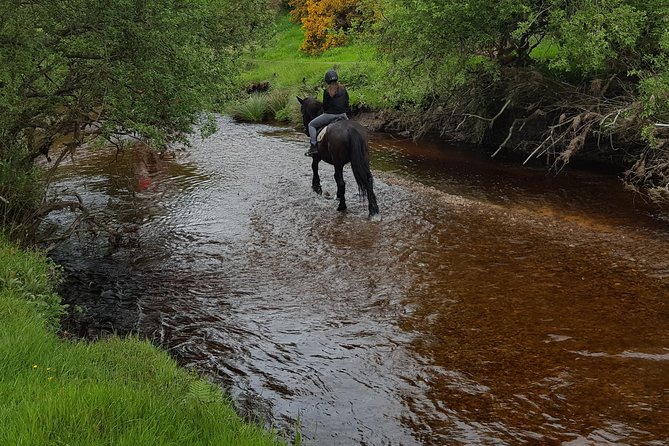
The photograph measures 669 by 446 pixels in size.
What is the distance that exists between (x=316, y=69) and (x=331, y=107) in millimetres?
15772

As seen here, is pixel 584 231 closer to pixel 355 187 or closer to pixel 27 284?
pixel 355 187

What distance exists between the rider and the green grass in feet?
5.89

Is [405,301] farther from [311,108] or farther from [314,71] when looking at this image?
[314,71]

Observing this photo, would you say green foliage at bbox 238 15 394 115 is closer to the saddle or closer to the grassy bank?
the saddle

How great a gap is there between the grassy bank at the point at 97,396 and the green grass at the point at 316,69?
8.73m

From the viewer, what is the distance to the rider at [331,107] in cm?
1348

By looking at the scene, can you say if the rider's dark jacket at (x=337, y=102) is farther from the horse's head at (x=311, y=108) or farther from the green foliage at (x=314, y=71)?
the green foliage at (x=314, y=71)

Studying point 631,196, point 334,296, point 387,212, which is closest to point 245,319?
point 334,296

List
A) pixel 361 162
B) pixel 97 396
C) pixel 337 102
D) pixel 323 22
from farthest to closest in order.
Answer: pixel 323 22 < pixel 337 102 < pixel 361 162 < pixel 97 396

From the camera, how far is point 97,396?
12.8 ft

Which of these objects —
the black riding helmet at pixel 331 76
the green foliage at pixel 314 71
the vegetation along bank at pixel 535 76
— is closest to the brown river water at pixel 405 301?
the vegetation along bank at pixel 535 76

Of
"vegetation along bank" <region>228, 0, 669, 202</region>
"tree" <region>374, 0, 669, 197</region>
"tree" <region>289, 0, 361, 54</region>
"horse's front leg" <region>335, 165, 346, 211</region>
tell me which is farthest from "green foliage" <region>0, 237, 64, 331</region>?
"tree" <region>289, 0, 361, 54</region>

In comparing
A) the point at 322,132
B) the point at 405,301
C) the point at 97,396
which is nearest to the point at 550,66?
the point at 322,132

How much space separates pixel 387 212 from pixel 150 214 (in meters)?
5.52
